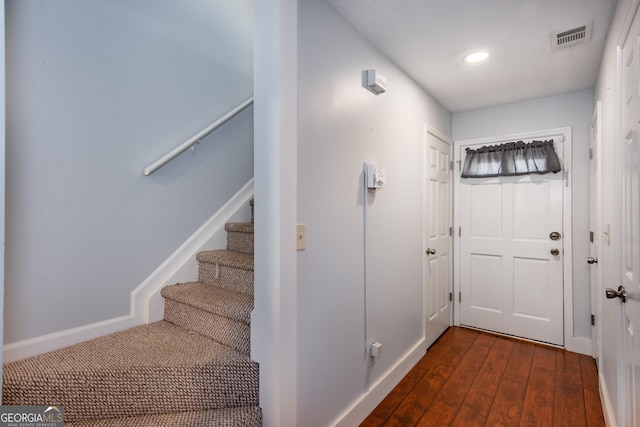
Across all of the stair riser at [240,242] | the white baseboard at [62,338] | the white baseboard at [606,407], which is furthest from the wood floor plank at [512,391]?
the white baseboard at [62,338]

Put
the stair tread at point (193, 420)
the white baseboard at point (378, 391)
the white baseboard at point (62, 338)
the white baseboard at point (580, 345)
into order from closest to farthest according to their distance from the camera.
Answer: the stair tread at point (193, 420)
the white baseboard at point (62, 338)
the white baseboard at point (378, 391)
the white baseboard at point (580, 345)

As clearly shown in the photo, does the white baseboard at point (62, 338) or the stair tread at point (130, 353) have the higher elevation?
the white baseboard at point (62, 338)

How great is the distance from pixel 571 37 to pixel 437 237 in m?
1.79

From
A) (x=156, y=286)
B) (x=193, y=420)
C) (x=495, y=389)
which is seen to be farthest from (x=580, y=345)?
(x=156, y=286)

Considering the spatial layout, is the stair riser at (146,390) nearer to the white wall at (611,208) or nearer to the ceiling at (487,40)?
the white wall at (611,208)

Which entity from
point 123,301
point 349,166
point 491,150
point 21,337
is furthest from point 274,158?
point 491,150

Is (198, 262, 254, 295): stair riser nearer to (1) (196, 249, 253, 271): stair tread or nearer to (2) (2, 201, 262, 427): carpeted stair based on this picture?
(1) (196, 249, 253, 271): stair tread

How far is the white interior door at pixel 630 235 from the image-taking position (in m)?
1.18

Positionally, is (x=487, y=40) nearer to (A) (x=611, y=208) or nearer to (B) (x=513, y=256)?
(A) (x=611, y=208)

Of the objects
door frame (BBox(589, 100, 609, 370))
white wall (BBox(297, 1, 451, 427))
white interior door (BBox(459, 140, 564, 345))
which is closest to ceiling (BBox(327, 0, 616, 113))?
white wall (BBox(297, 1, 451, 427))

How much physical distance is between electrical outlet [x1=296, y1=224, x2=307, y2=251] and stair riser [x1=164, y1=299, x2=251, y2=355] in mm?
512

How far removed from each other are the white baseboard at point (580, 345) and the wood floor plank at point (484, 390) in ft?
1.50

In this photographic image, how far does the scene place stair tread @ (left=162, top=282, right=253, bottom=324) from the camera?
163 centimetres

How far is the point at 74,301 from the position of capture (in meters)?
1.65
